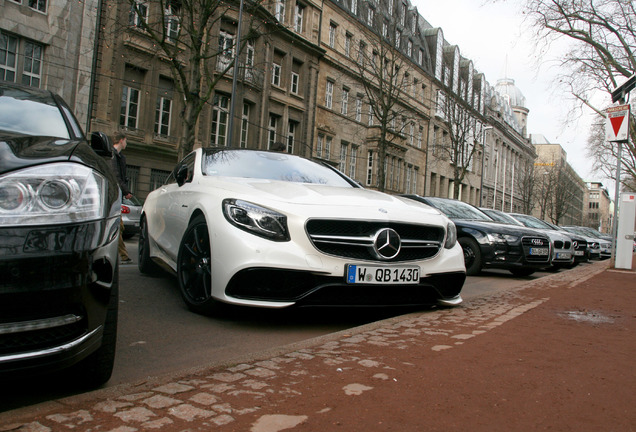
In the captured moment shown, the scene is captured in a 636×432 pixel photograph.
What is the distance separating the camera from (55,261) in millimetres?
1933

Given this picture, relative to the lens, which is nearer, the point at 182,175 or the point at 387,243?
the point at 387,243

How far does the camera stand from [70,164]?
7.14 ft

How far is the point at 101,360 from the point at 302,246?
5.46 ft

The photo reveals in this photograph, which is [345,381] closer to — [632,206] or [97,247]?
[97,247]

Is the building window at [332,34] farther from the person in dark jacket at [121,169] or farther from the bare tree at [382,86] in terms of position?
the person in dark jacket at [121,169]

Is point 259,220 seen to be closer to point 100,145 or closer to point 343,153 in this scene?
point 100,145

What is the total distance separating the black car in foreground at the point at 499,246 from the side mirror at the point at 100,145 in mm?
7179

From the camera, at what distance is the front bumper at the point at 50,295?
1.85m

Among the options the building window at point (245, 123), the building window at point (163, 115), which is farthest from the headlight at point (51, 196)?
the building window at point (245, 123)

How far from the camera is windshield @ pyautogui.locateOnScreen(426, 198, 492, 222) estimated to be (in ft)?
34.7

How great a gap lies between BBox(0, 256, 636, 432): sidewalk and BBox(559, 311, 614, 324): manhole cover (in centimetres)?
92

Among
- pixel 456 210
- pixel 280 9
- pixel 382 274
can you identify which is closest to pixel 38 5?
pixel 280 9

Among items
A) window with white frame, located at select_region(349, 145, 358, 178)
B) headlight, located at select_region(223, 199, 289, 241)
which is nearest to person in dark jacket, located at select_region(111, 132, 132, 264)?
headlight, located at select_region(223, 199, 289, 241)

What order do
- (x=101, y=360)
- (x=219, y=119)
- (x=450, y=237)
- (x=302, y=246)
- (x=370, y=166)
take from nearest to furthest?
(x=101, y=360), (x=302, y=246), (x=450, y=237), (x=219, y=119), (x=370, y=166)
